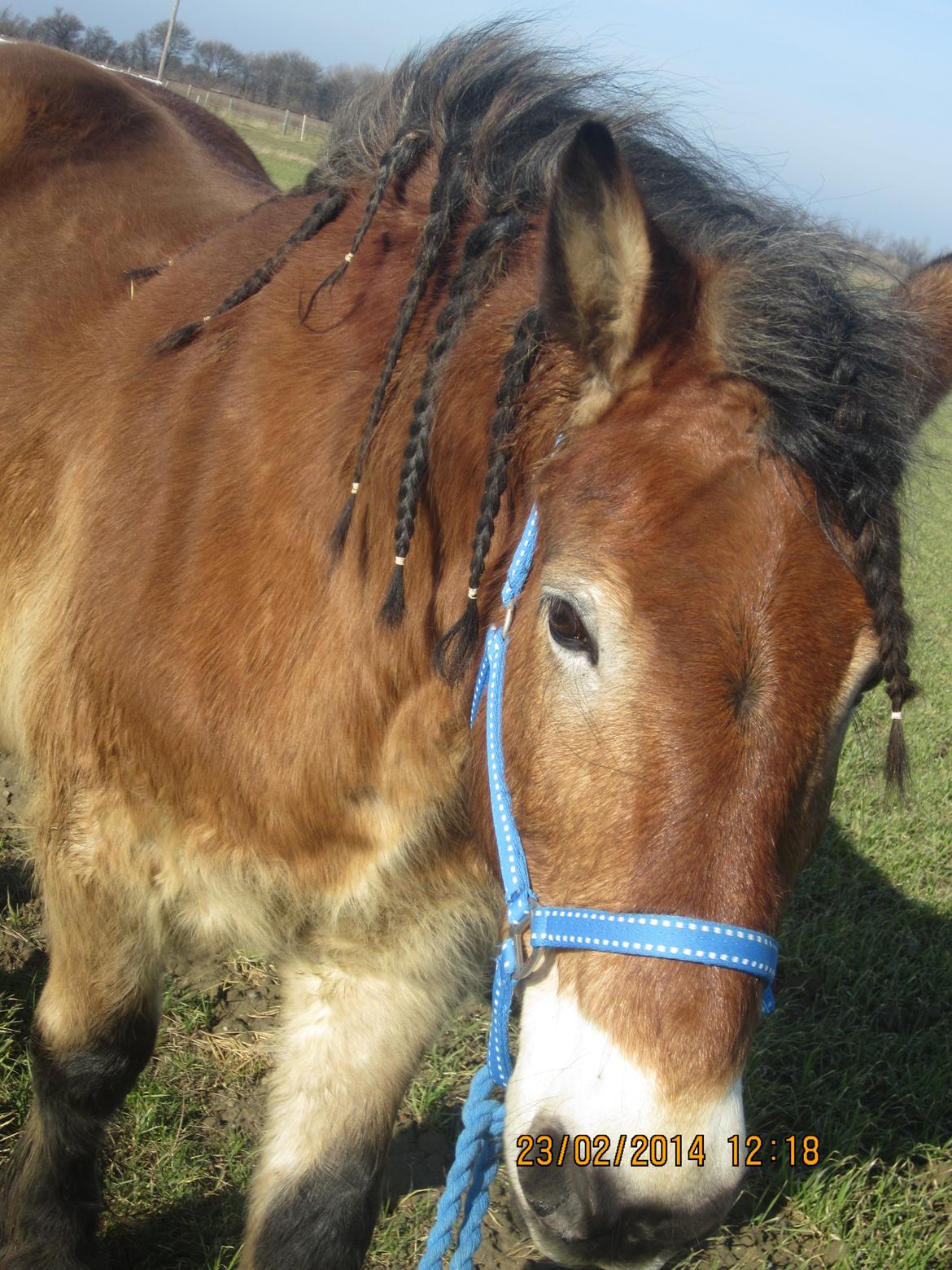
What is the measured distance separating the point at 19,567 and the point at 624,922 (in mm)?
1700

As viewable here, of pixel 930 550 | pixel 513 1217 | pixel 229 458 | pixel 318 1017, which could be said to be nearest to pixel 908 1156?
pixel 513 1217

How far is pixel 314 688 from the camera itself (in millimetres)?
1977

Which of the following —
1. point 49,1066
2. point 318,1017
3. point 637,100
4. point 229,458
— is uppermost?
point 637,100

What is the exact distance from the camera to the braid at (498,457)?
1.74 m

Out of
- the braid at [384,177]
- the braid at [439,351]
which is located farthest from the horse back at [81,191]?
the braid at [439,351]

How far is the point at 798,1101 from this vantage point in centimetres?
297

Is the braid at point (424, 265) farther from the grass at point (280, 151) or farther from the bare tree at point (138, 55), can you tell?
the bare tree at point (138, 55)

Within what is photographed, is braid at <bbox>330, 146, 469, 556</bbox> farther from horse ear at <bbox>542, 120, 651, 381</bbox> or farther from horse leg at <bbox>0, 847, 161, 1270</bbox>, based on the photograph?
horse leg at <bbox>0, 847, 161, 1270</bbox>

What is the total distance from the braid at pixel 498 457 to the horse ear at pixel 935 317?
74 centimetres

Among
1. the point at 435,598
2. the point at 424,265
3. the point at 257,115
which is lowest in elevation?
the point at 435,598

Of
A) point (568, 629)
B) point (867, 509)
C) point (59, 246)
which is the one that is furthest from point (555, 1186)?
point (59, 246)

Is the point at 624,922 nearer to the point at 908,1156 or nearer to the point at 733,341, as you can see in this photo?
the point at 733,341
